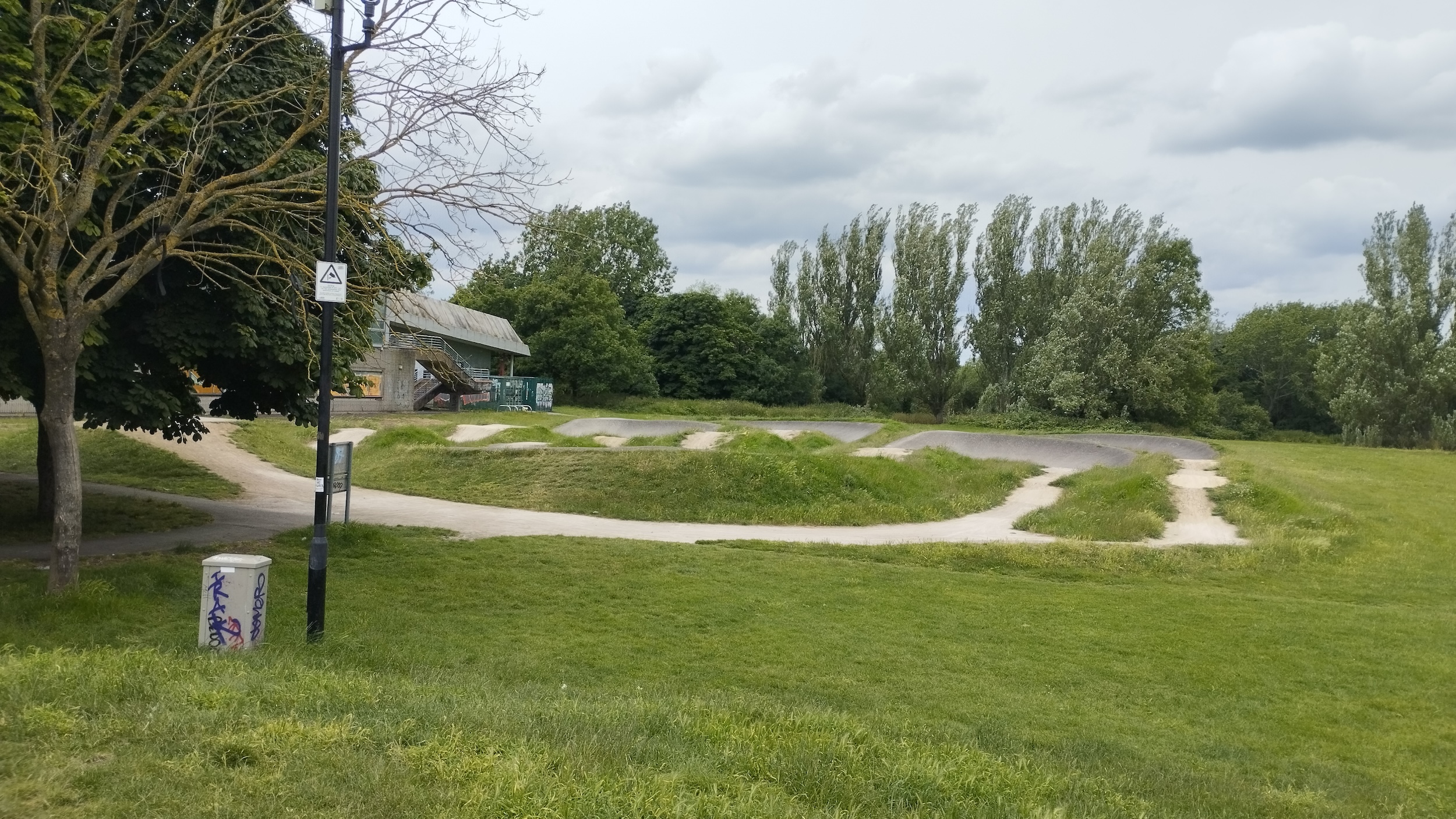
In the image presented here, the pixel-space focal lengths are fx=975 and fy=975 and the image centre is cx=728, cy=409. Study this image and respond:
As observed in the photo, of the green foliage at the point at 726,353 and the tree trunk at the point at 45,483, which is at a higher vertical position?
the green foliage at the point at 726,353

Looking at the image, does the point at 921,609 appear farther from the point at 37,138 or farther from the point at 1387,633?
the point at 37,138

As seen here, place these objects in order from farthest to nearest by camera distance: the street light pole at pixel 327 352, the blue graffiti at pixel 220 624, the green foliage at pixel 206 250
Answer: the green foliage at pixel 206 250, the street light pole at pixel 327 352, the blue graffiti at pixel 220 624

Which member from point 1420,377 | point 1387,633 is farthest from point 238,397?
point 1420,377

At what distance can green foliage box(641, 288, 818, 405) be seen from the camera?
6216 centimetres

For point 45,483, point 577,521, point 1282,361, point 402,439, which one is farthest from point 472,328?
point 1282,361

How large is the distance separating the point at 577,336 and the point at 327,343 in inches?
2001

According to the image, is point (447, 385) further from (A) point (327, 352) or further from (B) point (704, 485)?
(A) point (327, 352)

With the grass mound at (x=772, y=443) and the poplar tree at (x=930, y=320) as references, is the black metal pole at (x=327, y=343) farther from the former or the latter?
the poplar tree at (x=930, y=320)

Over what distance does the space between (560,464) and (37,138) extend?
45.7 feet

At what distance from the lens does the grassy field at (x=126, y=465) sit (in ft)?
65.5

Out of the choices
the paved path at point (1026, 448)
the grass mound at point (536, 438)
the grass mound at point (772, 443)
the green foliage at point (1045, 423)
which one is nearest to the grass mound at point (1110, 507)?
the paved path at point (1026, 448)

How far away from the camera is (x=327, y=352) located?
7.86 meters

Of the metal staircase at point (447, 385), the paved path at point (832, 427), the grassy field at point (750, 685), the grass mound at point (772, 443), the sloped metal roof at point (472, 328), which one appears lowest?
the grassy field at point (750, 685)

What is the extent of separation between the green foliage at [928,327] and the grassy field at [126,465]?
124 ft
